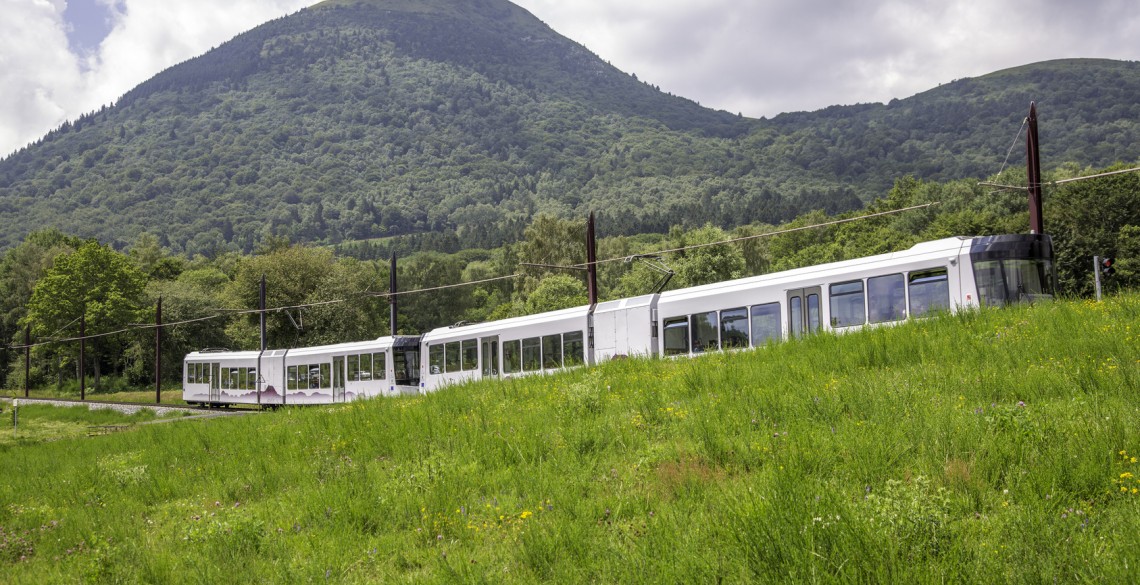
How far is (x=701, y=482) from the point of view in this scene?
6.77m

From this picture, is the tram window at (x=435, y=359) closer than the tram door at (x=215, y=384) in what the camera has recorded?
Yes

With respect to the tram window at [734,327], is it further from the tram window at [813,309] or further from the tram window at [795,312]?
the tram window at [813,309]

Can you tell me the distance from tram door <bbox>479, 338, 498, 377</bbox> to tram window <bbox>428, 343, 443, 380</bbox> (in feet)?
12.1

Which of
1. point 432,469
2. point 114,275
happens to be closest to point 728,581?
point 432,469

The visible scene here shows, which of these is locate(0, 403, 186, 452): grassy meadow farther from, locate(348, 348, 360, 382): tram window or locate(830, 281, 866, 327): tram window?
locate(830, 281, 866, 327): tram window

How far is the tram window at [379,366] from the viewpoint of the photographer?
37.4 metres

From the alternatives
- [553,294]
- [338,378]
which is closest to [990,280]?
[338,378]

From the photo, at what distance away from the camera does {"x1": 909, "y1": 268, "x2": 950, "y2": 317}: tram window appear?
19.1 metres

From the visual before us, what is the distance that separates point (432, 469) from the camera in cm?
877

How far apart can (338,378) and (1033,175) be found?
30.1m

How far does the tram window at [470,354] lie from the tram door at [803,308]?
13.5m

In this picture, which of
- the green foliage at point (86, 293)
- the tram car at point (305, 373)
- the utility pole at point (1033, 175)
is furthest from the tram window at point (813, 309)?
the green foliage at point (86, 293)

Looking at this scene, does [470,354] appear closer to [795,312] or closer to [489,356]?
[489,356]

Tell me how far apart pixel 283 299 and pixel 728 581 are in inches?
3077
